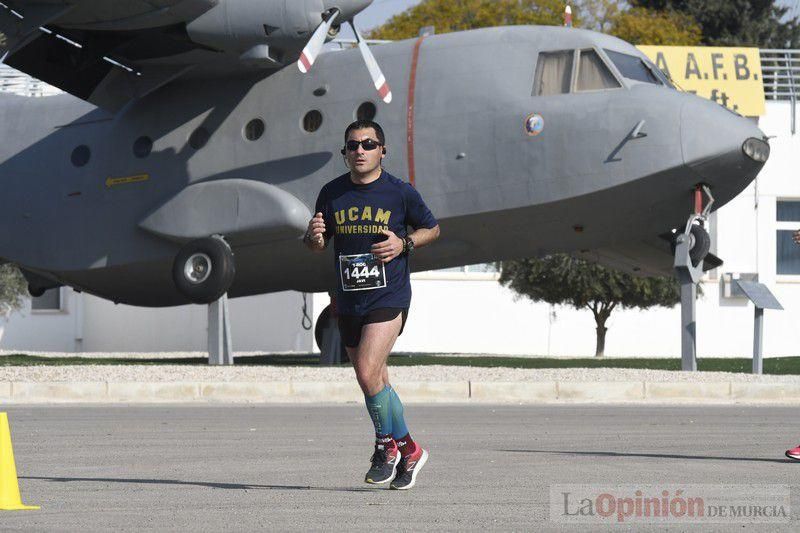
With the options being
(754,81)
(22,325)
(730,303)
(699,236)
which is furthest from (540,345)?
(699,236)

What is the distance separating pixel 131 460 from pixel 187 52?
10.6 meters

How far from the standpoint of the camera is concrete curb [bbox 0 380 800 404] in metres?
15.7

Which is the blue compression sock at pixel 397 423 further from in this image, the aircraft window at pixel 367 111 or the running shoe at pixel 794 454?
the aircraft window at pixel 367 111

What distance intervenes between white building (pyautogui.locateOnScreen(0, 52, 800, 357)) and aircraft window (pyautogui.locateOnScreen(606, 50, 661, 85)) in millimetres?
20808

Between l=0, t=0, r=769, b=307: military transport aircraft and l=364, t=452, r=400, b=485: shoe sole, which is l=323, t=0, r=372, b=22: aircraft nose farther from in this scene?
l=364, t=452, r=400, b=485: shoe sole

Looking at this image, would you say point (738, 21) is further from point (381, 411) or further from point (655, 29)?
point (381, 411)

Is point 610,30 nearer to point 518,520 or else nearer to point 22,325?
point 22,325

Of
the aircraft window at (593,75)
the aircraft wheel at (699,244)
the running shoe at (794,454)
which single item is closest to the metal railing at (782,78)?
the aircraft wheel at (699,244)

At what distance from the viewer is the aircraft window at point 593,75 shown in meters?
17.6

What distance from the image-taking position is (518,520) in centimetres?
616

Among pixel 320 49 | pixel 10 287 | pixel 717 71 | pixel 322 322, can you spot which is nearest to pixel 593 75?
pixel 320 49

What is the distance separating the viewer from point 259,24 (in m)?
17.2

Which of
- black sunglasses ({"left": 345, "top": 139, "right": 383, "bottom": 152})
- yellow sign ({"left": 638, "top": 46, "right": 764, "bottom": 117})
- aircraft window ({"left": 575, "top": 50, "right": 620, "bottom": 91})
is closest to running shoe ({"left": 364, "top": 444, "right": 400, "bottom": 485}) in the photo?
black sunglasses ({"left": 345, "top": 139, "right": 383, "bottom": 152})

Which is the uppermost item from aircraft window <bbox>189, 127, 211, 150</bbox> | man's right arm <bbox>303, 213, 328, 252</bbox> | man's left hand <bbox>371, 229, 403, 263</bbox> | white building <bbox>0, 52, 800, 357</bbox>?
aircraft window <bbox>189, 127, 211, 150</bbox>
